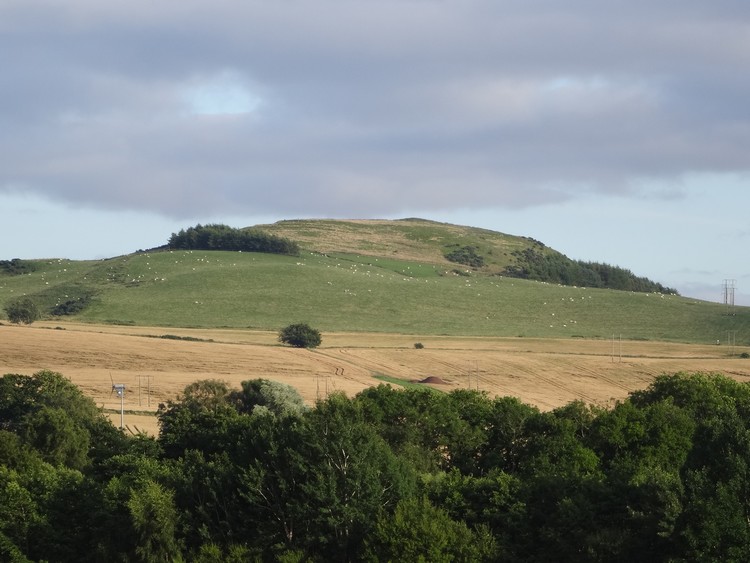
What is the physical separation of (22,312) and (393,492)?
366ft

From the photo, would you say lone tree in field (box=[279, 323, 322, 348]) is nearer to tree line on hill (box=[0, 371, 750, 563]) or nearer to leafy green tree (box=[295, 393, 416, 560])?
tree line on hill (box=[0, 371, 750, 563])

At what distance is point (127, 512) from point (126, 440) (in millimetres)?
17304

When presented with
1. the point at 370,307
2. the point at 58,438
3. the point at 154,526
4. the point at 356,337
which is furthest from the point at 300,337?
the point at 154,526

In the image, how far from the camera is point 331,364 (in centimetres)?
12106

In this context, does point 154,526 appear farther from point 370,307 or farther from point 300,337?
point 370,307

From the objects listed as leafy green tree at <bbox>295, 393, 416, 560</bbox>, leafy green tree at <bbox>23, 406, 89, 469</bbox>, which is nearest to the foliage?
leafy green tree at <bbox>23, 406, 89, 469</bbox>

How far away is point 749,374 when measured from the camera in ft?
385

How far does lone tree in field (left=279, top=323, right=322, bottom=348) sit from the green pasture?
16015 millimetres

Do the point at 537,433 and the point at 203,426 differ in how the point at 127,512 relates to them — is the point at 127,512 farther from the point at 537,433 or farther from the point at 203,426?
the point at 537,433

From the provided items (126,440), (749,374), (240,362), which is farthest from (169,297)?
(126,440)

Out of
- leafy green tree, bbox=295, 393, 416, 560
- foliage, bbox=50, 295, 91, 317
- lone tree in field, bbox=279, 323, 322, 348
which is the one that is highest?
foliage, bbox=50, 295, 91, 317

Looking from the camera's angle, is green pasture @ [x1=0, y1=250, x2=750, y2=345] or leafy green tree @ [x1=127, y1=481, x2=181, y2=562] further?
green pasture @ [x1=0, y1=250, x2=750, y2=345]

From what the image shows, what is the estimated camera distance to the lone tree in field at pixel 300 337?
14025 cm

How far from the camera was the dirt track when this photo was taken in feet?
346
